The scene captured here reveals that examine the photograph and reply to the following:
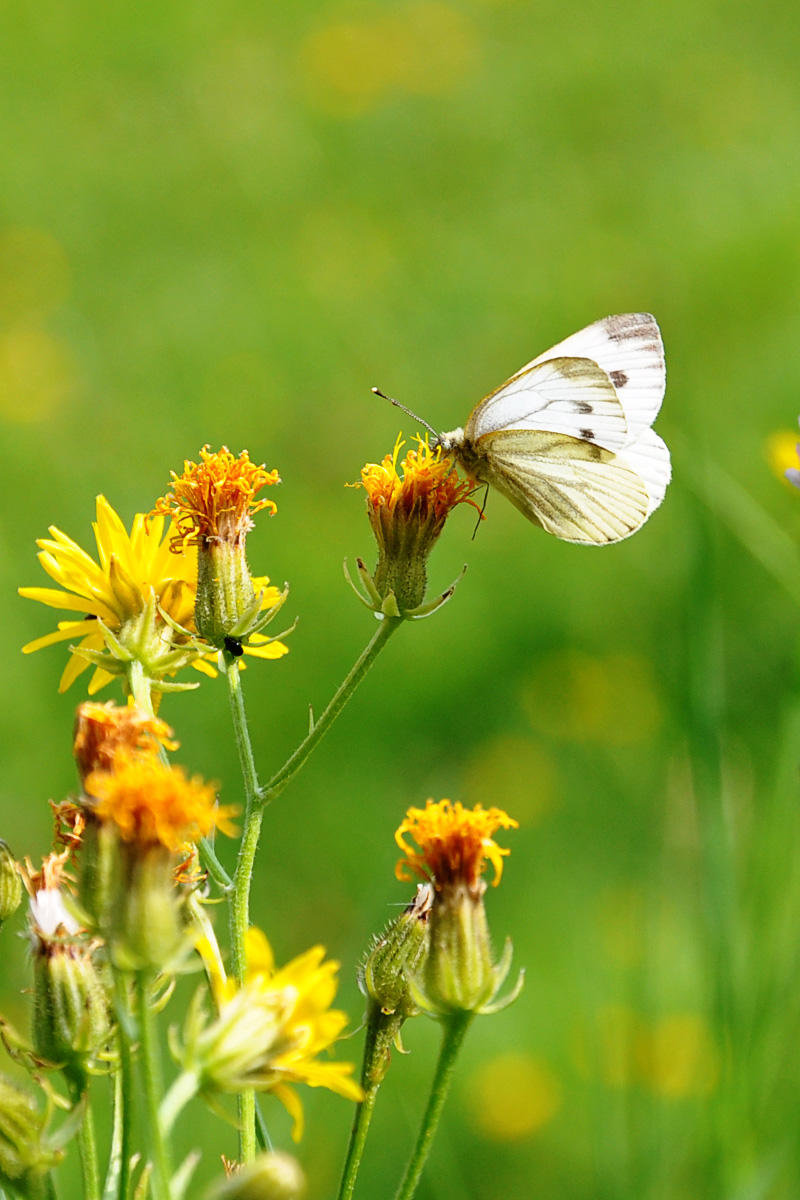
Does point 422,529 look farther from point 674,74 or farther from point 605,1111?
point 674,74

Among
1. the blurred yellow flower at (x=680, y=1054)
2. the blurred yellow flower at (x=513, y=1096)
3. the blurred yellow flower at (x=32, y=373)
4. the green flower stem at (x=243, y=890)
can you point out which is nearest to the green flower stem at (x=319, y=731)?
the green flower stem at (x=243, y=890)

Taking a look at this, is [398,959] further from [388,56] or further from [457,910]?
[388,56]

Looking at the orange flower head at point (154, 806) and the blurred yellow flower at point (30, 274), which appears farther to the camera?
the blurred yellow flower at point (30, 274)

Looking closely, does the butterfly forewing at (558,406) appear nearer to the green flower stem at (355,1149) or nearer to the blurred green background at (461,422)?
the blurred green background at (461,422)

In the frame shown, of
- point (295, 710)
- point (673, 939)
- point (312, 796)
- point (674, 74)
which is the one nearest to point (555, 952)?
point (673, 939)

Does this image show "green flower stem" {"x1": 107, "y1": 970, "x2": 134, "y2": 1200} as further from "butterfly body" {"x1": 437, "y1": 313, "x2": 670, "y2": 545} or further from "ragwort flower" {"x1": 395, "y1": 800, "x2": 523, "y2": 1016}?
"butterfly body" {"x1": 437, "y1": 313, "x2": 670, "y2": 545}

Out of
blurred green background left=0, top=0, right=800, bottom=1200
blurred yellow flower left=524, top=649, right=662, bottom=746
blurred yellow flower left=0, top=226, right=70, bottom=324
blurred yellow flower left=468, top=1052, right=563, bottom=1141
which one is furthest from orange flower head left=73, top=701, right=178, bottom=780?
blurred yellow flower left=0, top=226, right=70, bottom=324
